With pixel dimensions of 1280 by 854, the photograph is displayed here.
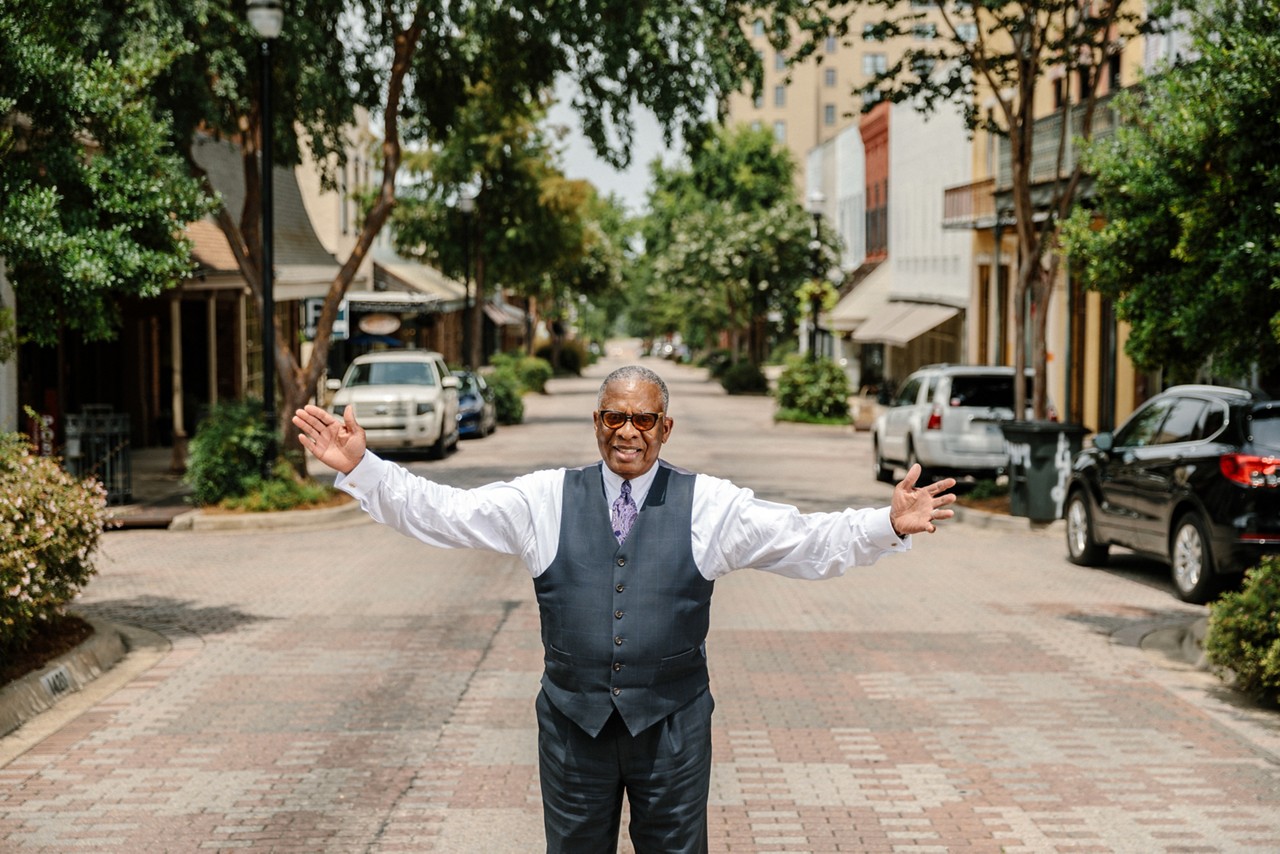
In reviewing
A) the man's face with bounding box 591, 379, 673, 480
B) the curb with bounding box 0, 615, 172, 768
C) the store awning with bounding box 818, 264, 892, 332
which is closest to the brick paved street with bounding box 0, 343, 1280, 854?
the curb with bounding box 0, 615, 172, 768

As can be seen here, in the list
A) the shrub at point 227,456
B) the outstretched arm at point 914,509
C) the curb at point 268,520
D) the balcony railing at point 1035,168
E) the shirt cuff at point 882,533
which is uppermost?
the balcony railing at point 1035,168

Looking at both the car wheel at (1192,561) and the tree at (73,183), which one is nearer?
the tree at (73,183)

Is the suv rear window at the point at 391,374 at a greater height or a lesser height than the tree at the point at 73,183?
lesser

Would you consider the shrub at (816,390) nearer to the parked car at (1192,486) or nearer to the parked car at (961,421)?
the parked car at (961,421)

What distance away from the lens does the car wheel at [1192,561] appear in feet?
41.9

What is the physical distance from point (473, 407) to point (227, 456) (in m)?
15.3

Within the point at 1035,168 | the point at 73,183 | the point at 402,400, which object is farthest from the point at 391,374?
the point at 73,183

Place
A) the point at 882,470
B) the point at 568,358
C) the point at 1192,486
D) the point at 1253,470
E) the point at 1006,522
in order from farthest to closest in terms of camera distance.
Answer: the point at 568,358, the point at 882,470, the point at 1006,522, the point at 1192,486, the point at 1253,470

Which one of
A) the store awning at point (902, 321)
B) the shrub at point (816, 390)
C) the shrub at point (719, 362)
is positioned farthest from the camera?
the shrub at point (719, 362)

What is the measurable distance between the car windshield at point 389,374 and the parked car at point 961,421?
9.79m

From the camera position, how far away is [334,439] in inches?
174

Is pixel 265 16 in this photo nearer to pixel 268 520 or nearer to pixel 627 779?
pixel 268 520

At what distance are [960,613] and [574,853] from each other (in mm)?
8650

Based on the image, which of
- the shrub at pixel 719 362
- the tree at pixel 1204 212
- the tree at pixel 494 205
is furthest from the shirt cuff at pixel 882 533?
the shrub at pixel 719 362
